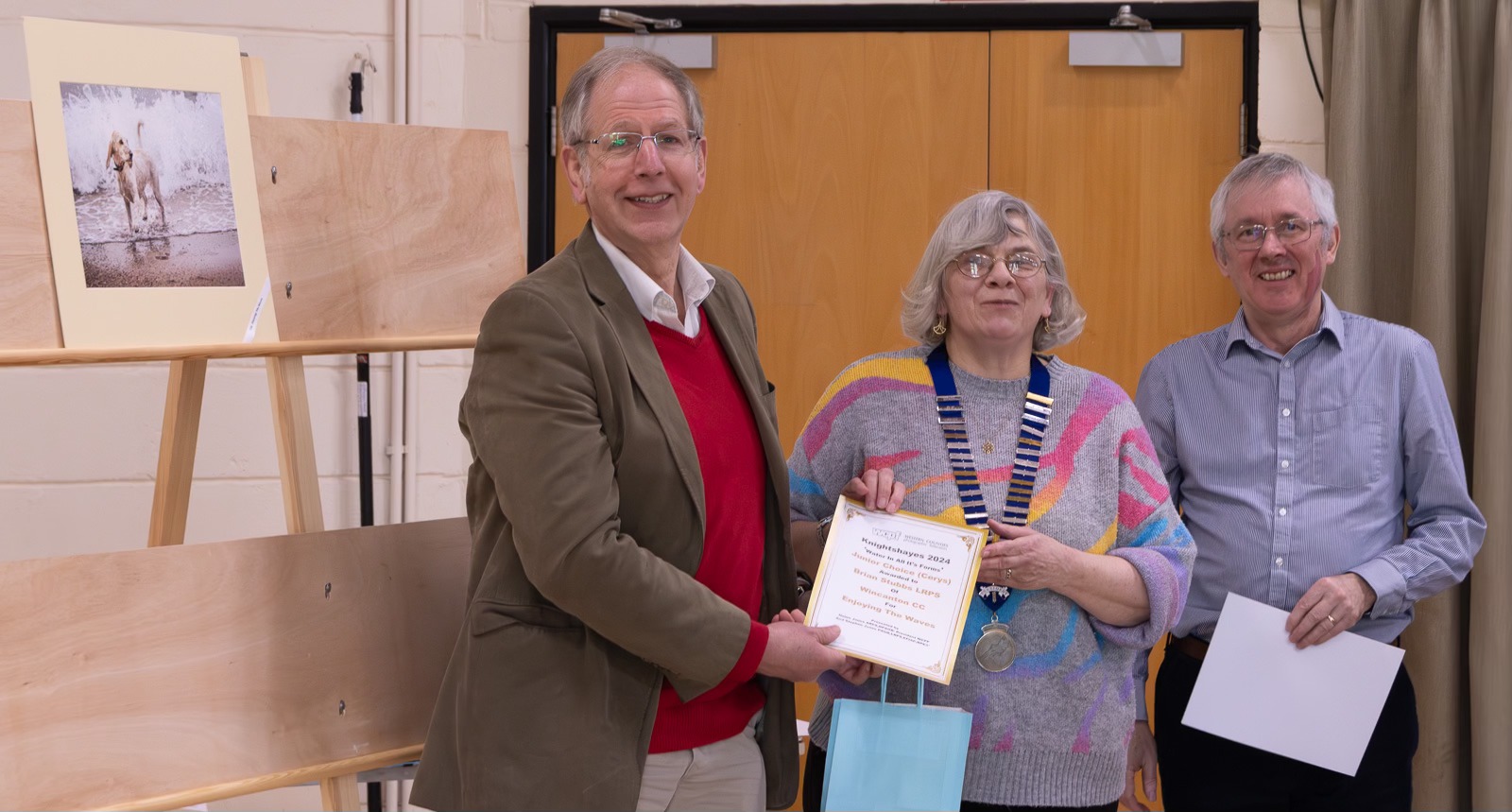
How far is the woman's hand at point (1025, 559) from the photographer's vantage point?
1.74 meters

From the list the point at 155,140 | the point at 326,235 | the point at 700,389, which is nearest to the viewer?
the point at 700,389

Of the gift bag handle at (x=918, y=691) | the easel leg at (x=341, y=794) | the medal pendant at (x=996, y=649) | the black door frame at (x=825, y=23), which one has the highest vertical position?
the black door frame at (x=825, y=23)

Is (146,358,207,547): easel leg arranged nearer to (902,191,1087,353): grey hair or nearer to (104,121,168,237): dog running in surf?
(104,121,168,237): dog running in surf

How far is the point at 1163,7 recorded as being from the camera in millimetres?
3221

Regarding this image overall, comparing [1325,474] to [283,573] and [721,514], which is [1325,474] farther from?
[283,573]

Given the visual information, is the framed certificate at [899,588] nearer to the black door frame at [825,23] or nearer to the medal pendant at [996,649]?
the medal pendant at [996,649]

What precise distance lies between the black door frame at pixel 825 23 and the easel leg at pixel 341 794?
66.0 inches

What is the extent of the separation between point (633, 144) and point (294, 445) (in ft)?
2.71

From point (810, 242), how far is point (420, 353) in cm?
103

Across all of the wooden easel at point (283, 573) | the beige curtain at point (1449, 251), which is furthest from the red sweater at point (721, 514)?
the beige curtain at point (1449, 251)

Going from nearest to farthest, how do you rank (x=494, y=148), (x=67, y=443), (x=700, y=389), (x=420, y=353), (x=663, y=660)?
(x=663, y=660)
(x=700, y=389)
(x=494, y=148)
(x=67, y=443)
(x=420, y=353)

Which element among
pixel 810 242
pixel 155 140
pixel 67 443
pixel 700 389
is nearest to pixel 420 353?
pixel 67 443

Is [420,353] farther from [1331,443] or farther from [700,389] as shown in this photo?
[1331,443]

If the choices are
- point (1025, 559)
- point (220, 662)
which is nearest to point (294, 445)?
point (220, 662)
